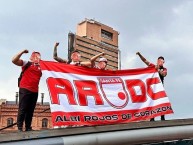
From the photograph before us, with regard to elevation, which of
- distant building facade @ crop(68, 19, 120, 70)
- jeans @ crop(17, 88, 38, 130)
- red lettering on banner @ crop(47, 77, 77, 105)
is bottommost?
jeans @ crop(17, 88, 38, 130)

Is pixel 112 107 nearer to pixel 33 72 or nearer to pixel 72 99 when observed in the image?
pixel 72 99

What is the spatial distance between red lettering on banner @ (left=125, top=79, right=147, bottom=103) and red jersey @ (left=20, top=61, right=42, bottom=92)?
1714 millimetres

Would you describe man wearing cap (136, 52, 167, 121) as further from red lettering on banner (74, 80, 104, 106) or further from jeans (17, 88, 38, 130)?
jeans (17, 88, 38, 130)

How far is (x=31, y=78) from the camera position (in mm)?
7340

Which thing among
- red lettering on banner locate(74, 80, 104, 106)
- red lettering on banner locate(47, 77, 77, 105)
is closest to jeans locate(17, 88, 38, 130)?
red lettering on banner locate(47, 77, 77, 105)

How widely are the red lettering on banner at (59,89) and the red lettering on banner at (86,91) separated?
0.49 feet

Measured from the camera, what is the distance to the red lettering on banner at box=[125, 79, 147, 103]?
26.1 ft

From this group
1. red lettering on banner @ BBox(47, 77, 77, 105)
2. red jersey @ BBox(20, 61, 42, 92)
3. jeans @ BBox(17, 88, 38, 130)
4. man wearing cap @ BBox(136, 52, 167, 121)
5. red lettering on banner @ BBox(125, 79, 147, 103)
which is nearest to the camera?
red lettering on banner @ BBox(47, 77, 77, 105)

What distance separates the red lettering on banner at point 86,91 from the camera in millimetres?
7359

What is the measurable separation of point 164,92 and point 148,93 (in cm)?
37

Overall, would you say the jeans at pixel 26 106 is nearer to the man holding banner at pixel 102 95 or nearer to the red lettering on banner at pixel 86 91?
the man holding banner at pixel 102 95

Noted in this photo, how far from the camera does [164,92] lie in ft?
27.2

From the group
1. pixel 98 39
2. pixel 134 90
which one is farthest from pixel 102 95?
pixel 98 39

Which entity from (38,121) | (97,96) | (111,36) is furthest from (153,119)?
(38,121)
